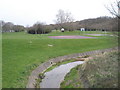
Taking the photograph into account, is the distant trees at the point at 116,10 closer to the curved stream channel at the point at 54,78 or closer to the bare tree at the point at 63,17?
the curved stream channel at the point at 54,78

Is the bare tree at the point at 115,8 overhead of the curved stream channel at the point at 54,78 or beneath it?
overhead

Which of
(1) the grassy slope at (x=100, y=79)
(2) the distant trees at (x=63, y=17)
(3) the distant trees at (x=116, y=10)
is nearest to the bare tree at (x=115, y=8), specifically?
(3) the distant trees at (x=116, y=10)

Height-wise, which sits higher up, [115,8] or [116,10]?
[115,8]

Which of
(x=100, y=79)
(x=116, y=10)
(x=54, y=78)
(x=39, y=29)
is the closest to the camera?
(x=100, y=79)

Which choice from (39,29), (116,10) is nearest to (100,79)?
(116,10)

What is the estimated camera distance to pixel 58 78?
9.77 meters

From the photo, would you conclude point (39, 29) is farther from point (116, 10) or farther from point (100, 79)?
point (100, 79)

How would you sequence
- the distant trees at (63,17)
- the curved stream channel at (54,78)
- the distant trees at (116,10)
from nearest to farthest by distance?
the distant trees at (116,10), the curved stream channel at (54,78), the distant trees at (63,17)

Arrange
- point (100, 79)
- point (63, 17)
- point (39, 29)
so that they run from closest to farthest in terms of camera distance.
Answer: point (100, 79) → point (39, 29) → point (63, 17)

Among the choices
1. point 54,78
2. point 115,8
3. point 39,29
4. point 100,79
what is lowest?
point 54,78

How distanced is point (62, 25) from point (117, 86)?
52.7 meters

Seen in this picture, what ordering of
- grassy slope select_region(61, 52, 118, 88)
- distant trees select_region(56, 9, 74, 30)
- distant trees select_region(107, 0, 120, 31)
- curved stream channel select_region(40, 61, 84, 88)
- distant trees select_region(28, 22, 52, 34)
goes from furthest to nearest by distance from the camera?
distant trees select_region(56, 9, 74, 30)
distant trees select_region(28, 22, 52, 34)
curved stream channel select_region(40, 61, 84, 88)
distant trees select_region(107, 0, 120, 31)
grassy slope select_region(61, 52, 118, 88)

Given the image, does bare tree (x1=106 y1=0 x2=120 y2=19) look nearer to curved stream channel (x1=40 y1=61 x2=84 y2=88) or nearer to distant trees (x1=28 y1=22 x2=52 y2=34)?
curved stream channel (x1=40 y1=61 x2=84 y2=88)

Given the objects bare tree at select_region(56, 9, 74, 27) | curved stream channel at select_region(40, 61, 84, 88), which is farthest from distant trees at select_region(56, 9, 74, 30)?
curved stream channel at select_region(40, 61, 84, 88)
